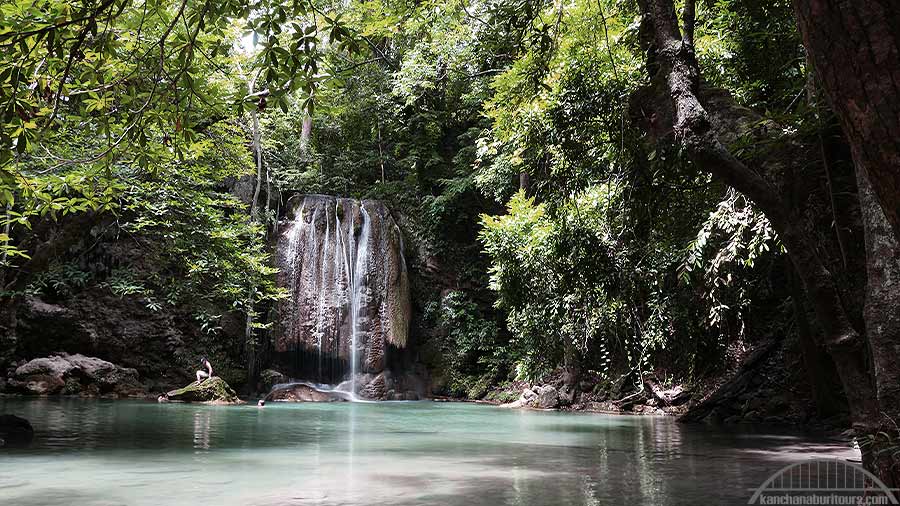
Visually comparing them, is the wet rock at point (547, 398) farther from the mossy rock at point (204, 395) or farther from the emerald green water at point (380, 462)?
the mossy rock at point (204, 395)

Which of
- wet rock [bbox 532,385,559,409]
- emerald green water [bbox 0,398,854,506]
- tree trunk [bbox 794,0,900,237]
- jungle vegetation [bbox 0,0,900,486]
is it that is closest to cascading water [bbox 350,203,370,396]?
jungle vegetation [bbox 0,0,900,486]

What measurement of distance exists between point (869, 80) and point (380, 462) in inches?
213

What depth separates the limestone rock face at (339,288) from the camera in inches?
774

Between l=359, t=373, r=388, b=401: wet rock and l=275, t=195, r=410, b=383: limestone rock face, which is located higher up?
l=275, t=195, r=410, b=383: limestone rock face

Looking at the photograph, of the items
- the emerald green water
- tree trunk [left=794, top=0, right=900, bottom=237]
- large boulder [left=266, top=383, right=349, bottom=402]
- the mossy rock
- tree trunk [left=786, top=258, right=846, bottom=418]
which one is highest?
tree trunk [left=794, top=0, right=900, bottom=237]

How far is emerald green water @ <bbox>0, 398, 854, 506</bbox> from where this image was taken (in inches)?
179

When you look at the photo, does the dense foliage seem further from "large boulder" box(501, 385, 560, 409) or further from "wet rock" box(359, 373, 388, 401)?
"wet rock" box(359, 373, 388, 401)

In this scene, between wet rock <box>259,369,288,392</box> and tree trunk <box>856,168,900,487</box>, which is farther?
wet rock <box>259,369,288,392</box>

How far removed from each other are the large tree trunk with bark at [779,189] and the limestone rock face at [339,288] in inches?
622

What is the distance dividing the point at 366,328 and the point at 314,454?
13.4 meters

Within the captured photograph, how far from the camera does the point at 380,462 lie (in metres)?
6.24

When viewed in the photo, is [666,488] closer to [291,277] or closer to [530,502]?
[530,502]

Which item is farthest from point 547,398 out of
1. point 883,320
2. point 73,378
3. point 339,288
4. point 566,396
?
point 883,320

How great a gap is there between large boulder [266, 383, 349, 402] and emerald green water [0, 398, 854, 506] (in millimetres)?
6943
